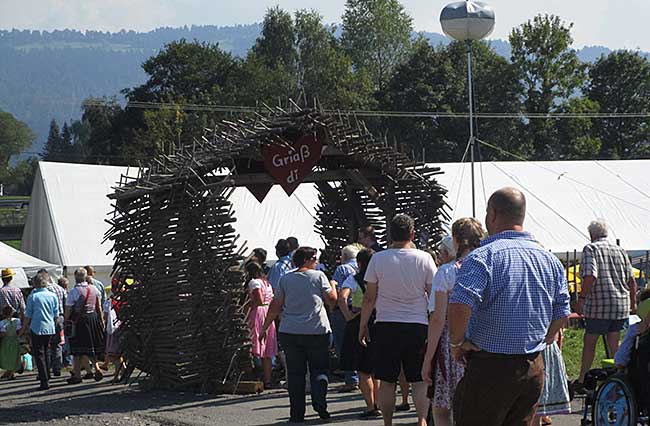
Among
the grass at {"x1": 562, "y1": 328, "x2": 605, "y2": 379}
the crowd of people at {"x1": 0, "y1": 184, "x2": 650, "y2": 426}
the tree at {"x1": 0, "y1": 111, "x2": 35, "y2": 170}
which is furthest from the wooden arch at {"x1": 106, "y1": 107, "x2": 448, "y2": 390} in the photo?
the tree at {"x1": 0, "y1": 111, "x2": 35, "y2": 170}

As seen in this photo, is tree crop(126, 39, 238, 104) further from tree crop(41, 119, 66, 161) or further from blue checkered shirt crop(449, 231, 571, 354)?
blue checkered shirt crop(449, 231, 571, 354)

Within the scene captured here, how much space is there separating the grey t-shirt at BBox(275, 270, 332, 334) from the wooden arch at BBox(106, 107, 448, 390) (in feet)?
8.56

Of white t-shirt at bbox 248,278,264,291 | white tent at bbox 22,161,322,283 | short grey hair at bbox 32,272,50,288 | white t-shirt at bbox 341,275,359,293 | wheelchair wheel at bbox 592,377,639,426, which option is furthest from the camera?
white tent at bbox 22,161,322,283

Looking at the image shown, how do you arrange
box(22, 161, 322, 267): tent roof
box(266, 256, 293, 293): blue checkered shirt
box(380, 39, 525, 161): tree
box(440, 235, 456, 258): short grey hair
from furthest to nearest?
1. box(380, 39, 525, 161): tree
2. box(22, 161, 322, 267): tent roof
3. box(266, 256, 293, 293): blue checkered shirt
4. box(440, 235, 456, 258): short grey hair

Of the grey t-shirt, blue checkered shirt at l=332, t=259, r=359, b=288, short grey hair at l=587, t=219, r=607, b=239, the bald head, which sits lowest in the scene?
the grey t-shirt

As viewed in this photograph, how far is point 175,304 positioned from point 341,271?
2469 mm

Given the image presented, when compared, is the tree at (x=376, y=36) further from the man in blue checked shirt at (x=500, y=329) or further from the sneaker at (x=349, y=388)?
the man in blue checked shirt at (x=500, y=329)

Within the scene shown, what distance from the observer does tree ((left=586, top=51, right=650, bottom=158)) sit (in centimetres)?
6201

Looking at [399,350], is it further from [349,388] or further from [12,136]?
[12,136]

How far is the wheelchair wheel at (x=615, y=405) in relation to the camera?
830cm

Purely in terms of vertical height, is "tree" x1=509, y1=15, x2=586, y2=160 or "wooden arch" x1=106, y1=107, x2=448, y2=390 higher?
"tree" x1=509, y1=15, x2=586, y2=160

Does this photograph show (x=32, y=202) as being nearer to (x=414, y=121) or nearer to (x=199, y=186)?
(x=199, y=186)

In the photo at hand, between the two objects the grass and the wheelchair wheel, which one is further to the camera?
the grass

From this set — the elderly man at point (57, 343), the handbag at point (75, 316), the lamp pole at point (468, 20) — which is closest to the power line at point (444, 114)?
the lamp pole at point (468, 20)
